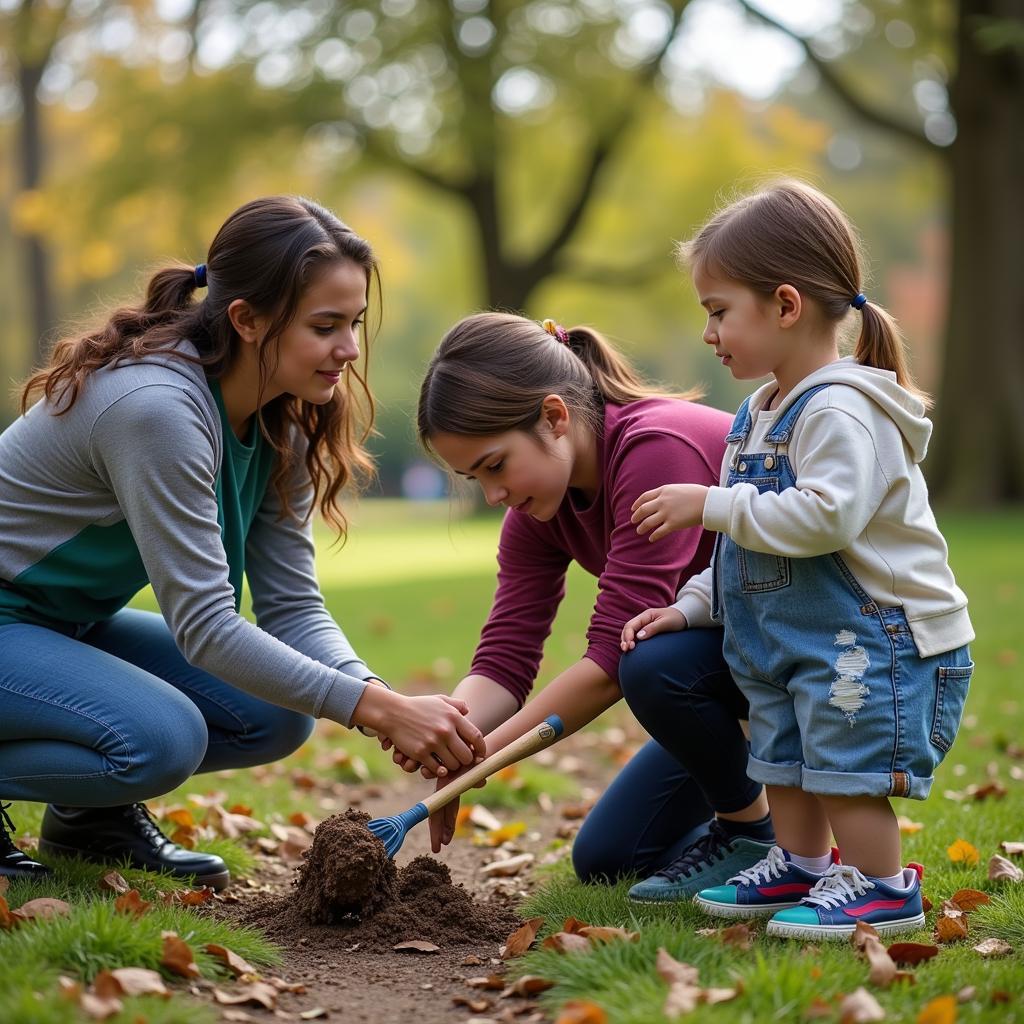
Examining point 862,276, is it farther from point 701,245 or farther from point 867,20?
point 867,20

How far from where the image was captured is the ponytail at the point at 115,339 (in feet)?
10.3

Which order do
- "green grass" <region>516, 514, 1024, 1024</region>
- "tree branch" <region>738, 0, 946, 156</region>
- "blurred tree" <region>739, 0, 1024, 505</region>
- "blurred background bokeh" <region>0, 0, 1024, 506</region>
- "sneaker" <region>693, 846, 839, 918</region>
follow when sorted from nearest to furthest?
"green grass" <region>516, 514, 1024, 1024</region>
"sneaker" <region>693, 846, 839, 918</region>
"blurred tree" <region>739, 0, 1024, 505</region>
"tree branch" <region>738, 0, 946, 156</region>
"blurred background bokeh" <region>0, 0, 1024, 506</region>

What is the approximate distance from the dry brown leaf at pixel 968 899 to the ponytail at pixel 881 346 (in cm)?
115

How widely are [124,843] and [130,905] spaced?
2.41ft

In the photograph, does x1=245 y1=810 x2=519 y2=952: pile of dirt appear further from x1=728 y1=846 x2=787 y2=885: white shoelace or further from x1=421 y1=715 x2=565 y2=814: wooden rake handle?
x1=728 y1=846 x2=787 y2=885: white shoelace

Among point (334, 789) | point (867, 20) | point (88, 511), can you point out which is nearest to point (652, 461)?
point (88, 511)

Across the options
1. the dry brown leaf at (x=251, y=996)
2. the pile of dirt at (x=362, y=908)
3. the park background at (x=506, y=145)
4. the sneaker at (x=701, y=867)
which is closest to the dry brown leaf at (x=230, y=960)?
the dry brown leaf at (x=251, y=996)

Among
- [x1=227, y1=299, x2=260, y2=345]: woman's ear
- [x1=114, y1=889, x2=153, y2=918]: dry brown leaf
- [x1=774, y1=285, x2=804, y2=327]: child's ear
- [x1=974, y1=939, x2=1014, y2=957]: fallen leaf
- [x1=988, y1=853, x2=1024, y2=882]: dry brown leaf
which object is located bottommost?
[x1=988, y1=853, x2=1024, y2=882]: dry brown leaf

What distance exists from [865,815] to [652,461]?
958mm

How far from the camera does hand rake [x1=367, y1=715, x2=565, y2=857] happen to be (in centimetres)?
303

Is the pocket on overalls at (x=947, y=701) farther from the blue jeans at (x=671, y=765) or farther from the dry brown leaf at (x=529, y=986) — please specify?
the dry brown leaf at (x=529, y=986)

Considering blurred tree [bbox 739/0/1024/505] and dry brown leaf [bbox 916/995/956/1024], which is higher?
blurred tree [bbox 739/0/1024/505]

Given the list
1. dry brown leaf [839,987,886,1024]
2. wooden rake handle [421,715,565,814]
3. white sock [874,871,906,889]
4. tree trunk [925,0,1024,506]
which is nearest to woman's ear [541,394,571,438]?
wooden rake handle [421,715,565,814]

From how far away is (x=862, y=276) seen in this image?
116 inches
